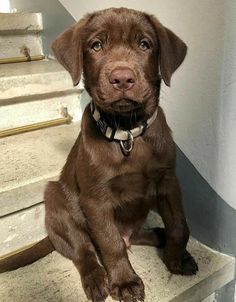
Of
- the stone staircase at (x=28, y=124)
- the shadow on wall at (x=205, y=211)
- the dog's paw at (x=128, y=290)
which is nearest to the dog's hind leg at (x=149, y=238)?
the shadow on wall at (x=205, y=211)

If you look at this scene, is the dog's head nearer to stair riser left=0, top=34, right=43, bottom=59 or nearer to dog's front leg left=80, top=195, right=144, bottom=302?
dog's front leg left=80, top=195, right=144, bottom=302

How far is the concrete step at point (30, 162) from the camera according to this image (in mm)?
1562

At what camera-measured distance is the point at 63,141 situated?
1.94 m

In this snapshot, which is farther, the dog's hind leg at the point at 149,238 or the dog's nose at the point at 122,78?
the dog's hind leg at the point at 149,238

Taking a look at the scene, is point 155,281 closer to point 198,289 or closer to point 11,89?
point 198,289

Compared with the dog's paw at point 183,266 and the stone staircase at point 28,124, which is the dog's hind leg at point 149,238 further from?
the stone staircase at point 28,124

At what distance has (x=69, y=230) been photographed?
1.51m

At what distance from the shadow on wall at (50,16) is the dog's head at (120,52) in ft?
2.61

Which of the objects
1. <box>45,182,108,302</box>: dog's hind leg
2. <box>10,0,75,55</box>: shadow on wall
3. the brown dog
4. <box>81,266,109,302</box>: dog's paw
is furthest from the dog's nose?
<box>10,0,75,55</box>: shadow on wall

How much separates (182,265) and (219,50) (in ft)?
2.34

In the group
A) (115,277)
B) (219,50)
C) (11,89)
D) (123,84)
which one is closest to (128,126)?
(123,84)

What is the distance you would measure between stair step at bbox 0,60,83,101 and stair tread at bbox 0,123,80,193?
0.18 m

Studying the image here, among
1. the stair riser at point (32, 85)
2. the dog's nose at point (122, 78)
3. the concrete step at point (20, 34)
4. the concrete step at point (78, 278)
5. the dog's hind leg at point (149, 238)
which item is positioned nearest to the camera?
the dog's nose at point (122, 78)

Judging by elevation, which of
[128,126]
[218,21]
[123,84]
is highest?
[218,21]
